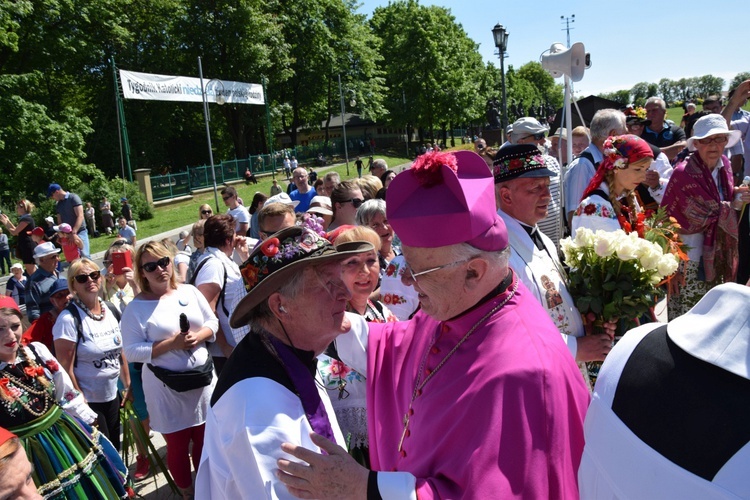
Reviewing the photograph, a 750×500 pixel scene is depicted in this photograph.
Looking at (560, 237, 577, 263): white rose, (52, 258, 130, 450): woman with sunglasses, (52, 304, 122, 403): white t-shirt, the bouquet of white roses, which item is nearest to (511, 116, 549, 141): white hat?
(560, 237, 577, 263): white rose

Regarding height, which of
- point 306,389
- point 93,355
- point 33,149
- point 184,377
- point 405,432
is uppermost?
point 33,149

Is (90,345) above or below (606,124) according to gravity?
below

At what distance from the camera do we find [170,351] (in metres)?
4.48

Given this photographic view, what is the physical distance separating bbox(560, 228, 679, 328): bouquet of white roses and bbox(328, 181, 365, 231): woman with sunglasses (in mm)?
3085

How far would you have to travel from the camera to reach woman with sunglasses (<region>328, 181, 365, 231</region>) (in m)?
5.95

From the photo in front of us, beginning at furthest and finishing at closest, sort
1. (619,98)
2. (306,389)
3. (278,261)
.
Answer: (619,98) → (278,261) → (306,389)

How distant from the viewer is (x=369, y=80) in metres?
49.5

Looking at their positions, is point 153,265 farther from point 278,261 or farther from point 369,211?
point 278,261

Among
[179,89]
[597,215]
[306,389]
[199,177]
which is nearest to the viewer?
[306,389]

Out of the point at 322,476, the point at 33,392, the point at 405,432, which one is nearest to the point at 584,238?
the point at 405,432

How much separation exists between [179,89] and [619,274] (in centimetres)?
2646

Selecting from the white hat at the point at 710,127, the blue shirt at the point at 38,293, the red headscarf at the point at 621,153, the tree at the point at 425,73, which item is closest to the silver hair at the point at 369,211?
the red headscarf at the point at 621,153

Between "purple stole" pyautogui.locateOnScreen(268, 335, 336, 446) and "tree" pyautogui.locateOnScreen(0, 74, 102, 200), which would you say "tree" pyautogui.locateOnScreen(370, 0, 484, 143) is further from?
"purple stole" pyautogui.locateOnScreen(268, 335, 336, 446)

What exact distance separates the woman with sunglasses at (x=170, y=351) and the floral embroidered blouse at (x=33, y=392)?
53 cm
